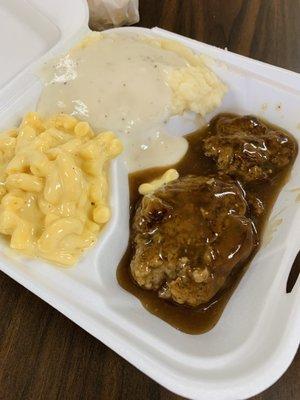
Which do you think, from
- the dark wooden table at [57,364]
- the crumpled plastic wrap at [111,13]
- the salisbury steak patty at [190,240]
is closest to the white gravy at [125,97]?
the salisbury steak patty at [190,240]

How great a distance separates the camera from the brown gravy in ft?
4.71

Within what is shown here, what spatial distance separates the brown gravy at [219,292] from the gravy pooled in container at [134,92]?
5 cm

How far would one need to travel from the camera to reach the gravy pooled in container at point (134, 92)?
1.78 meters

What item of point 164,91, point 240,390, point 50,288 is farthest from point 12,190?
point 240,390

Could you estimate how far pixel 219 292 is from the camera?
149 centimetres

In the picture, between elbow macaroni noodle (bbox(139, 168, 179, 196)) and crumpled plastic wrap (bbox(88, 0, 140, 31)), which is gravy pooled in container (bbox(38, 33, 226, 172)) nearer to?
elbow macaroni noodle (bbox(139, 168, 179, 196))

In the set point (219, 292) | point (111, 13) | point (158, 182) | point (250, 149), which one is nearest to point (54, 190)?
point (158, 182)

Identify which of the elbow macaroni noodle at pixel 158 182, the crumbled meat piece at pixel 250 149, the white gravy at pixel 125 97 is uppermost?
the white gravy at pixel 125 97

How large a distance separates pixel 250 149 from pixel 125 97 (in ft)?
1.79

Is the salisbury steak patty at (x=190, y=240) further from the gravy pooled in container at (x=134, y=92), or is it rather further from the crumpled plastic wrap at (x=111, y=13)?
the crumpled plastic wrap at (x=111, y=13)

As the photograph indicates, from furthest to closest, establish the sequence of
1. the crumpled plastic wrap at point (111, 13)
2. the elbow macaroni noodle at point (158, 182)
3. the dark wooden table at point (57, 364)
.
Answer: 1. the crumpled plastic wrap at point (111, 13)
2. the elbow macaroni noodle at point (158, 182)
3. the dark wooden table at point (57, 364)

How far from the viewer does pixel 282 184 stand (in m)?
1.74

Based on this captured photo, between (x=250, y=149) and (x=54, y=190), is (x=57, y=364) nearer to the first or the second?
(x=54, y=190)

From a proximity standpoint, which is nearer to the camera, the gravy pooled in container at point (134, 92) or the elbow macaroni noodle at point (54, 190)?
the elbow macaroni noodle at point (54, 190)
